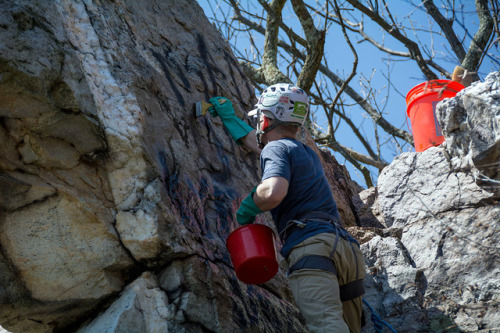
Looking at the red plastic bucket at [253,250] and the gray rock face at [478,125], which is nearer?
the red plastic bucket at [253,250]

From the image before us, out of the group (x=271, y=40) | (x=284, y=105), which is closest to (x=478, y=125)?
(x=284, y=105)

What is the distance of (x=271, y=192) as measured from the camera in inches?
115

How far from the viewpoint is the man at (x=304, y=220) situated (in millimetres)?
2914

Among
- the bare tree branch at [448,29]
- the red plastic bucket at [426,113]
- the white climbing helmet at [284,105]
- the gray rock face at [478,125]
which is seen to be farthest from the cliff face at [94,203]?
the bare tree branch at [448,29]

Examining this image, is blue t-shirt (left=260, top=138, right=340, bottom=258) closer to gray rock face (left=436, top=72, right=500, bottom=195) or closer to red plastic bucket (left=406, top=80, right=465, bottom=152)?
gray rock face (left=436, top=72, right=500, bottom=195)

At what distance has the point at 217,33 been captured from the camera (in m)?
5.58

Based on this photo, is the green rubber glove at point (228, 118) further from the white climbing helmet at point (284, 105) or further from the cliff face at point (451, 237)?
the cliff face at point (451, 237)

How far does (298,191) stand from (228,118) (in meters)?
1.29

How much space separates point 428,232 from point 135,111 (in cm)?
261

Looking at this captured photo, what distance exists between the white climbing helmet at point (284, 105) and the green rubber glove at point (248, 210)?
0.63 meters

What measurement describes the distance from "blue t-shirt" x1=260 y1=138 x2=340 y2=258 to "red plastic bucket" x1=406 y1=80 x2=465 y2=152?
2.47 metres

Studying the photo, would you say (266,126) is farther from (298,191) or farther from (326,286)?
(326,286)

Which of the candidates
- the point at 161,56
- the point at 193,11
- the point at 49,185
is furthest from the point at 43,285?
the point at 193,11

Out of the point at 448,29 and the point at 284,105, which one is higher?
the point at 448,29
